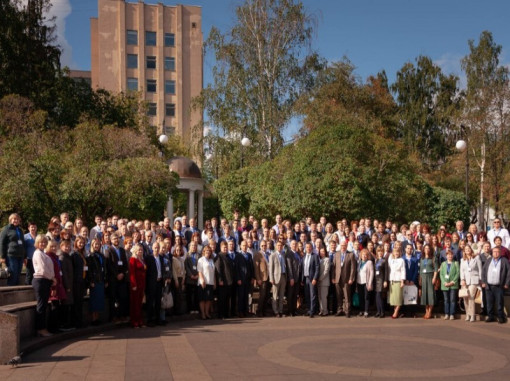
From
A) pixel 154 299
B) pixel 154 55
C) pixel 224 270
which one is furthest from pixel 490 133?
pixel 154 55

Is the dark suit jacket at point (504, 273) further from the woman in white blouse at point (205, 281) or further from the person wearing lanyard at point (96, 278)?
the person wearing lanyard at point (96, 278)

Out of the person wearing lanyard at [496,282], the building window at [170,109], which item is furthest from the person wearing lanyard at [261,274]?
the building window at [170,109]

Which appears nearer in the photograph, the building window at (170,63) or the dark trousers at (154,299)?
the dark trousers at (154,299)

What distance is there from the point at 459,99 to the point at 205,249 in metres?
49.2

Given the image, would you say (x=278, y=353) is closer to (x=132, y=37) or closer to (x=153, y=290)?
(x=153, y=290)

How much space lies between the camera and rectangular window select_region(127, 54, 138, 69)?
3130 inches

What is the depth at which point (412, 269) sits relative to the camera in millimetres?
17125

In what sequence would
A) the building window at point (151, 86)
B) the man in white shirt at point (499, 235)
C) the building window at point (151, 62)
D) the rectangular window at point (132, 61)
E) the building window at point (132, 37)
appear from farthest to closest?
the building window at point (151, 86), the building window at point (151, 62), the rectangular window at point (132, 61), the building window at point (132, 37), the man in white shirt at point (499, 235)

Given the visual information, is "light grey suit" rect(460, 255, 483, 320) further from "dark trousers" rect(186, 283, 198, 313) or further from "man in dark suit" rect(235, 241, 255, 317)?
"dark trousers" rect(186, 283, 198, 313)

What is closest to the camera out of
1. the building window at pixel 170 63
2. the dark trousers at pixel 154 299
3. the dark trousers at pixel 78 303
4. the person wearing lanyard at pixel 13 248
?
the dark trousers at pixel 78 303

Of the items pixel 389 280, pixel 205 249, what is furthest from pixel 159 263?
pixel 389 280

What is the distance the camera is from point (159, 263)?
15.4m

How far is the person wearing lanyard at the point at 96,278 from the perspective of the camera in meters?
14.0

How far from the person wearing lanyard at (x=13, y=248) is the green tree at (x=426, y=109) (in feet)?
159
